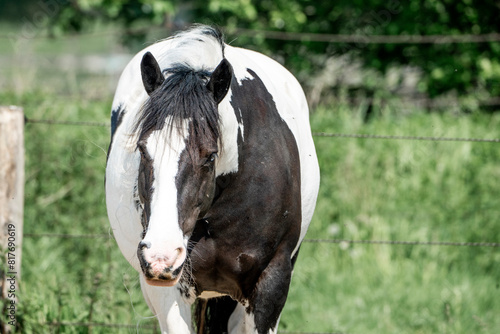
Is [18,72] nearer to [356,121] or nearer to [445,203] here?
[356,121]

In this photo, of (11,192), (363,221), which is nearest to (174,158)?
(11,192)

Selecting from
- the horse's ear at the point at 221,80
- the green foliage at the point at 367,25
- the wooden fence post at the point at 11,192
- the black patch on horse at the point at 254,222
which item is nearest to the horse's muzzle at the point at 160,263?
the black patch on horse at the point at 254,222

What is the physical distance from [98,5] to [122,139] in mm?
6651

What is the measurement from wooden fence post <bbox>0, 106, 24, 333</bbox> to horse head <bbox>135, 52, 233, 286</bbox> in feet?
5.60

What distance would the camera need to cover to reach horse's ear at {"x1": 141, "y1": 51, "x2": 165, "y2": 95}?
94.0 inches

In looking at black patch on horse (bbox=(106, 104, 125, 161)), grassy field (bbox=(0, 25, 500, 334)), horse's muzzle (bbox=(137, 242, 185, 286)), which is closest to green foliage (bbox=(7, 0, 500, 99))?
grassy field (bbox=(0, 25, 500, 334))

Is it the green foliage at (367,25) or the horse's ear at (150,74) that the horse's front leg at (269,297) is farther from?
the green foliage at (367,25)

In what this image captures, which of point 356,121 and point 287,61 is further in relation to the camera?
point 287,61

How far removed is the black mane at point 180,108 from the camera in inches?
89.5

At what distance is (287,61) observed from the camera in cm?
887

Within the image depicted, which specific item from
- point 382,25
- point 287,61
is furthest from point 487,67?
point 287,61

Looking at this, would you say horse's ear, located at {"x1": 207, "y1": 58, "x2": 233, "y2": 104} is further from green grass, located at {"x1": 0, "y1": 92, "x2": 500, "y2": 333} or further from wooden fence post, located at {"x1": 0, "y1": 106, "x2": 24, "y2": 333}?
green grass, located at {"x1": 0, "y1": 92, "x2": 500, "y2": 333}

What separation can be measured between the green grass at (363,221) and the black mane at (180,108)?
7.27 feet

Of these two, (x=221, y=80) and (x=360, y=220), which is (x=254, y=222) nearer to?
(x=221, y=80)
